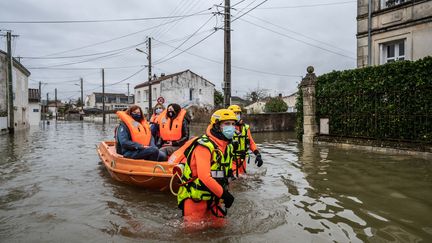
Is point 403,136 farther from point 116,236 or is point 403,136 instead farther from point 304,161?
point 116,236

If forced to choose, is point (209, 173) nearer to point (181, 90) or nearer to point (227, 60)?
point (227, 60)

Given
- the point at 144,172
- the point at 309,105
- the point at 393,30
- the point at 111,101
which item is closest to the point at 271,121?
the point at 309,105

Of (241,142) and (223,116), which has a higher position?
(223,116)

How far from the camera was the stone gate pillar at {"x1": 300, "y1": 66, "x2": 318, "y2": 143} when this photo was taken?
15617 millimetres

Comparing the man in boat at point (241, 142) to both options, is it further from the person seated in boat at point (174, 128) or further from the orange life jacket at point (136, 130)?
the orange life jacket at point (136, 130)

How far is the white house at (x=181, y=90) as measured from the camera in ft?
155

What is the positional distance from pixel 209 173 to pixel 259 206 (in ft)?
8.21

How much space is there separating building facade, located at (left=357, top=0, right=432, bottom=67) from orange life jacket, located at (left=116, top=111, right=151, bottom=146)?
42.5 ft

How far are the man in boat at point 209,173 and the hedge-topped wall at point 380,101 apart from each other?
29.4 ft

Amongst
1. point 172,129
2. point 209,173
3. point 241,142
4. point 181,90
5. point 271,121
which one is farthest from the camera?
point 181,90

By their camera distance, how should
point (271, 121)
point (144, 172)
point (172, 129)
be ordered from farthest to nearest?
point (271, 121), point (172, 129), point (144, 172)

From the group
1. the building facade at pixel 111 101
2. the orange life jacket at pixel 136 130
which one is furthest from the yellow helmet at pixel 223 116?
the building facade at pixel 111 101

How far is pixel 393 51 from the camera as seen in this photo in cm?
1717

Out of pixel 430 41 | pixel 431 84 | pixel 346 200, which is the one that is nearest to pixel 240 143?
pixel 346 200
